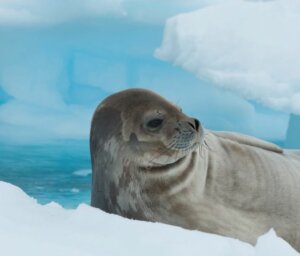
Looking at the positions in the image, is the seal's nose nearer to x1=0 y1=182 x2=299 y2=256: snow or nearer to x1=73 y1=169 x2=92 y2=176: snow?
x1=0 y1=182 x2=299 y2=256: snow

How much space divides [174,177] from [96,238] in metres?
1.07

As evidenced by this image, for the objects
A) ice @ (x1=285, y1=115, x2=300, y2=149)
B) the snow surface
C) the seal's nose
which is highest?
the seal's nose

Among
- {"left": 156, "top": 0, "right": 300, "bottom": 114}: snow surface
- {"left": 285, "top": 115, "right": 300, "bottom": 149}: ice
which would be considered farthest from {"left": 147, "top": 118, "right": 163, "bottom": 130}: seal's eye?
{"left": 156, "top": 0, "right": 300, "bottom": 114}: snow surface

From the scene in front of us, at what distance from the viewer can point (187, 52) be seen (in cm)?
934

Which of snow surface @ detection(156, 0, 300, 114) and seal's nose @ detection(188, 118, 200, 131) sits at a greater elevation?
seal's nose @ detection(188, 118, 200, 131)

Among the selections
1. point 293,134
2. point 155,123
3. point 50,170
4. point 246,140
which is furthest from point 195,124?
point 293,134

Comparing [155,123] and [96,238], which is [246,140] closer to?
[155,123]

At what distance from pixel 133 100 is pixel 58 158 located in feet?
18.9

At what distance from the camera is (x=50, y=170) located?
8.42 m

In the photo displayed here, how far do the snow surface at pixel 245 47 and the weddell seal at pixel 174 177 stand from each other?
19.3 ft

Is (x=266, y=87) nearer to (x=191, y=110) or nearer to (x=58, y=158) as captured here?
(x=191, y=110)

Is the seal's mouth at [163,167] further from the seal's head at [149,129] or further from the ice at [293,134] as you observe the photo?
the ice at [293,134]

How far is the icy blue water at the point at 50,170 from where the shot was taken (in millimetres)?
7992

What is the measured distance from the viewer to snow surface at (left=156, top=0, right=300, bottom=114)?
9375 mm
